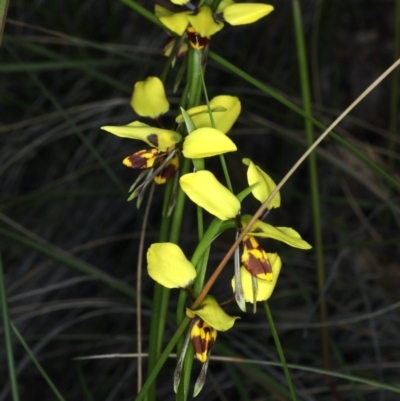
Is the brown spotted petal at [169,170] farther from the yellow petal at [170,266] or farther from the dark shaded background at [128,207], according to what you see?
the dark shaded background at [128,207]

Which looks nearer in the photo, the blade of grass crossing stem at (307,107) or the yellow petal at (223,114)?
the yellow petal at (223,114)

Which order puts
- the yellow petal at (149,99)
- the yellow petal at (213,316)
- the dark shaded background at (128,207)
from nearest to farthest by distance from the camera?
1. the yellow petal at (213,316)
2. the yellow petal at (149,99)
3. the dark shaded background at (128,207)

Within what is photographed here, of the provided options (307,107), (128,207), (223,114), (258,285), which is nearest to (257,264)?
(258,285)

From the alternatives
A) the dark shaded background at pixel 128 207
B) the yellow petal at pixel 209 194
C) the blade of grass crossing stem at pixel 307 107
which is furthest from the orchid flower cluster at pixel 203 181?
the dark shaded background at pixel 128 207

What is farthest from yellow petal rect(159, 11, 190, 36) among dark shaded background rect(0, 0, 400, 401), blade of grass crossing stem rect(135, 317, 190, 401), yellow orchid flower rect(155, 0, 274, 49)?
dark shaded background rect(0, 0, 400, 401)

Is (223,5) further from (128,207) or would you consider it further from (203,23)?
(128,207)
